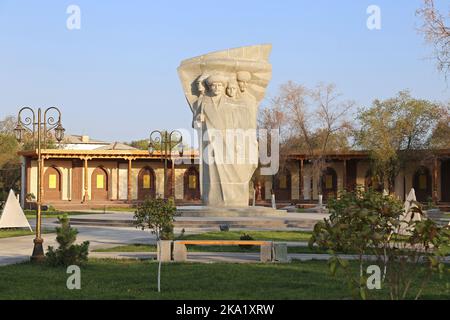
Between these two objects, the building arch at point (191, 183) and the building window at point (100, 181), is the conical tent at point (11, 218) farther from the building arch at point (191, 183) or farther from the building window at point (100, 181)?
the building arch at point (191, 183)

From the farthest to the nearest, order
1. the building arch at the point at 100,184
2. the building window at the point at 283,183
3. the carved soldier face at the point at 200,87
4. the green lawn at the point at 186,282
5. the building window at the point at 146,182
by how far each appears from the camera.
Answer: the building window at the point at 146,182, the building window at the point at 283,183, the building arch at the point at 100,184, the carved soldier face at the point at 200,87, the green lawn at the point at 186,282

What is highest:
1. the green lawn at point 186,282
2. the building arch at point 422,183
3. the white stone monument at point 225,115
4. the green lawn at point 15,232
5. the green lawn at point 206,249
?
the white stone monument at point 225,115

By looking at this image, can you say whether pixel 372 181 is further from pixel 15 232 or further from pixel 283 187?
pixel 15 232

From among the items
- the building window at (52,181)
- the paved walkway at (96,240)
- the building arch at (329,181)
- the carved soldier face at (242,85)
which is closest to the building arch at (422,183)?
the building arch at (329,181)

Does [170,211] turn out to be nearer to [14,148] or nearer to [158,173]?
[158,173]

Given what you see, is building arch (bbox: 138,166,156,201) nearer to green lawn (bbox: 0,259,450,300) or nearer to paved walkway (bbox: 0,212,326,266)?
paved walkway (bbox: 0,212,326,266)

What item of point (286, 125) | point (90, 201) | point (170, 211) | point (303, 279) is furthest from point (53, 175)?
point (303, 279)

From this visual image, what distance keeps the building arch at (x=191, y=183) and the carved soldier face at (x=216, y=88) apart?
24.0 m

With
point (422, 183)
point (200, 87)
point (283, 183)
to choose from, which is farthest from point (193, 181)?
point (200, 87)

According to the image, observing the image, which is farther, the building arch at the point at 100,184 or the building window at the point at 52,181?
the building arch at the point at 100,184

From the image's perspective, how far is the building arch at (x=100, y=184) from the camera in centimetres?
4781

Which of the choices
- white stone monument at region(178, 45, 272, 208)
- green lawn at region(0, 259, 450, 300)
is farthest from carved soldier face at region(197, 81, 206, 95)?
green lawn at region(0, 259, 450, 300)

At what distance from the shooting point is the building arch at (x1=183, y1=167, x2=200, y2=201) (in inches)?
1924

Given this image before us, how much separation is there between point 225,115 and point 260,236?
22.8 feet
